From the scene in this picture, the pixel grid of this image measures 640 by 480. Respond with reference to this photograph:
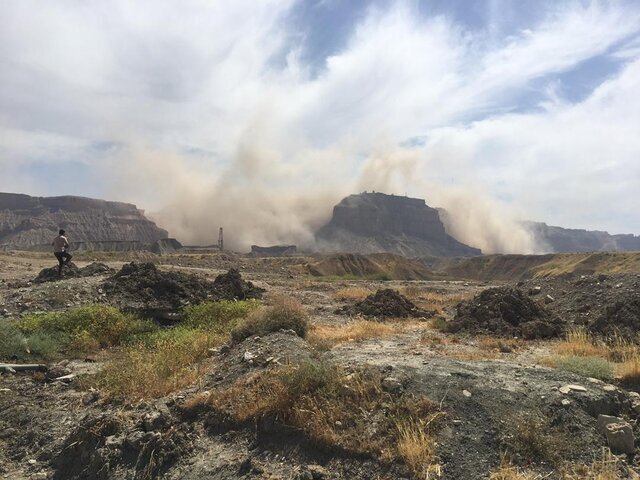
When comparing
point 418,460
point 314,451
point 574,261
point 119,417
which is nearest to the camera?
point 418,460

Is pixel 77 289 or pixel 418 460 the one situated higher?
pixel 77 289

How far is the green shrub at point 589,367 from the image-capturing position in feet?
28.8

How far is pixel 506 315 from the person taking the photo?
57.7ft

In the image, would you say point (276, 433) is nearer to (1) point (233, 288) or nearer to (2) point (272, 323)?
(2) point (272, 323)

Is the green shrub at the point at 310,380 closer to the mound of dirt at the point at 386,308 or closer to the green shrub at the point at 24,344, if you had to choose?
the green shrub at the point at 24,344

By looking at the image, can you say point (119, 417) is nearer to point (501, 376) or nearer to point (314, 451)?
point (314, 451)

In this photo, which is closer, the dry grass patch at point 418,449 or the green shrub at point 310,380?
the dry grass patch at point 418,449

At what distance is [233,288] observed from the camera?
23.9 metres

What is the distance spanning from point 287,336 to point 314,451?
473 centimetres

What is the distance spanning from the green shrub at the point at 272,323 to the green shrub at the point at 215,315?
104 inches

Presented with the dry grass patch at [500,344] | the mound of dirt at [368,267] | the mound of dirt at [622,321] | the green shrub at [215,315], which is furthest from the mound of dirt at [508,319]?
the mound of dirt at [368,267]

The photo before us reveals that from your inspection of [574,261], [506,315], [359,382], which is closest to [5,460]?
[359,382]

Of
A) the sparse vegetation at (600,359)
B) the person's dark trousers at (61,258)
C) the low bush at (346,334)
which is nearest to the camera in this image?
the sparse vegetation at (600,359)

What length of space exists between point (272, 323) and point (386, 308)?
34.3 feet
